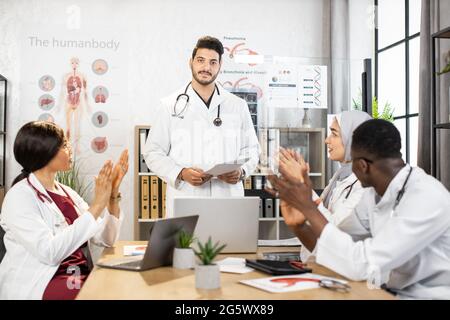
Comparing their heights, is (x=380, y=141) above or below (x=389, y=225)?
above

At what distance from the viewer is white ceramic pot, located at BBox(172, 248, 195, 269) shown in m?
1.78

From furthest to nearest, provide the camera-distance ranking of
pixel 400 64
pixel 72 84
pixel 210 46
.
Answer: pixel 400 64 → pixel 72 84 → pixel 210 46

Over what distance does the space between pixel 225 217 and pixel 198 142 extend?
98cm

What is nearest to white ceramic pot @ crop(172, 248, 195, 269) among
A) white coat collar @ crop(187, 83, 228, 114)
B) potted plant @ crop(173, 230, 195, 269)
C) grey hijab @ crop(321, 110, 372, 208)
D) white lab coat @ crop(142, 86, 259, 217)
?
potted plant @ crop(173, 230, 195, 269)

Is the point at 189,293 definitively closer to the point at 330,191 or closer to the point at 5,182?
the point at 330,191

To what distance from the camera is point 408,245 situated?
1.54 m

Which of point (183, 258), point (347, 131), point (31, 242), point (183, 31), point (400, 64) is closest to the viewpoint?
point (183, 258)

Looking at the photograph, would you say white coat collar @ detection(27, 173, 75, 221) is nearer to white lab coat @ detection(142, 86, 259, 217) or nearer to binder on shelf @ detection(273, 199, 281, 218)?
white lab coat @ detection(142, 86, 259, 217)

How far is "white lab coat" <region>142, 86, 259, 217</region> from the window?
59.9 inches

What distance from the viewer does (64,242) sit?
6.37 ft

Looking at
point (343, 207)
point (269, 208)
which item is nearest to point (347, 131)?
point (343, 207)

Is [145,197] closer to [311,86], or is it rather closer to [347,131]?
[311,86]

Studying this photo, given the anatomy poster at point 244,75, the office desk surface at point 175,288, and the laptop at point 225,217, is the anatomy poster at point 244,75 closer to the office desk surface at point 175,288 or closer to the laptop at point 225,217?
the laptop at point 225,217

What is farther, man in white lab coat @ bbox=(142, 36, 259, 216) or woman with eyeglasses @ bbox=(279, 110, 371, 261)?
man in white lab coat @ bbox=(142, 36, 259, 216)
